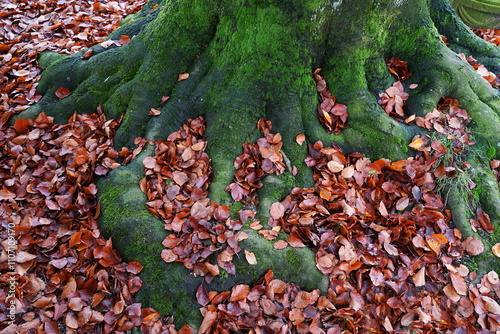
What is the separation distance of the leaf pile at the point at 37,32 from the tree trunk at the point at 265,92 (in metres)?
0.54

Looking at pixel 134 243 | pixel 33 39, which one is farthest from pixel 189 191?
pixel 33 39

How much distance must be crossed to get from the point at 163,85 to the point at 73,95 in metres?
0.99

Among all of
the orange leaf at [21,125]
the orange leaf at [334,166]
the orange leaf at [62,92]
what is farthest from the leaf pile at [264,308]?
the orange leaf at [62,92]

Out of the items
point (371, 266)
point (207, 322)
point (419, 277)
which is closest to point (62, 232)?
point (207, 322)

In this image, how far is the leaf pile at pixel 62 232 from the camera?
240cm

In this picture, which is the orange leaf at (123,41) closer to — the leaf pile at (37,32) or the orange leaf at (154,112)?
the leaf pile at (37,32)

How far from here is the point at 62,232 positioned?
9.13 feet

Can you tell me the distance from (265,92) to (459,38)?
256 centimetres

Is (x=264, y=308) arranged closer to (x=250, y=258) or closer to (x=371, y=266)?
(x=250, y=258)

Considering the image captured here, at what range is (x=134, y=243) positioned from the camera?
2.57m

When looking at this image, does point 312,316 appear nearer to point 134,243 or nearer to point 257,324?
point 257,324

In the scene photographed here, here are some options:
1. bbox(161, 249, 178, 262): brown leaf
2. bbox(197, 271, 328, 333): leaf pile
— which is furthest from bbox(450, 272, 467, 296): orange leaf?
bbox(161, 249, 178, 262): brown leaf

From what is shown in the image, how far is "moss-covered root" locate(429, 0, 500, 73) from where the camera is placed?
396 centimetres

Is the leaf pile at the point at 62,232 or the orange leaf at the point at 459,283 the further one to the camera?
the orange leaf at the point at 459,283
